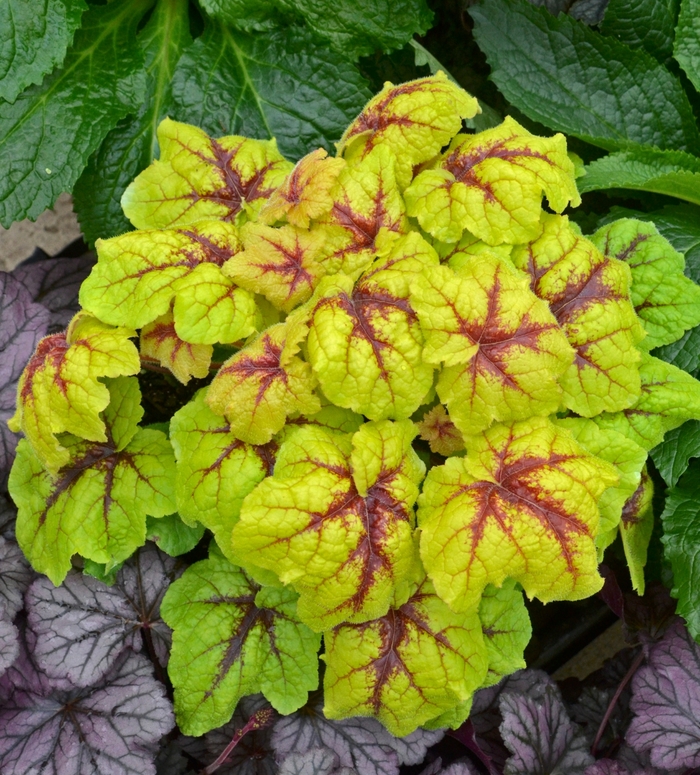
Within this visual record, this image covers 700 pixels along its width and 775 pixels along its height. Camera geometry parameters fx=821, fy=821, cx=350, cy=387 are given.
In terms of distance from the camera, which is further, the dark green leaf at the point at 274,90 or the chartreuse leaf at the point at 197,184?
the dark green leaf at the point at 274,90

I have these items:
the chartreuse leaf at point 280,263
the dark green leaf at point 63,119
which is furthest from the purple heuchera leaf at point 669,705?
the dark green leaf at point 63,119

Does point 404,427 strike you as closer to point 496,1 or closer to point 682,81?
point 496,1

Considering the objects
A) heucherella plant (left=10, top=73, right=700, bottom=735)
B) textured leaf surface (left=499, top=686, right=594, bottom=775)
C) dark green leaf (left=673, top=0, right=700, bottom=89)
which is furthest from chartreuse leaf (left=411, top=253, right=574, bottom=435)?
dark green leaf (left=673, top=0, right=700, bottom=89)

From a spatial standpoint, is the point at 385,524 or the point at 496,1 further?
the point at 496,1

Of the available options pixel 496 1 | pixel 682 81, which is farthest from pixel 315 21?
pixel 682 81

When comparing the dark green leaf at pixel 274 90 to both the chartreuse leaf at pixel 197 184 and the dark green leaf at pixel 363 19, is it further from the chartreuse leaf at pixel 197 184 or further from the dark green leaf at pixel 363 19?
the chartreuse leaf at pixel 197 184

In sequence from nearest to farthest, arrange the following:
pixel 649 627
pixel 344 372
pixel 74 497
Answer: pixel 344 372 → pixel 74 497 → pixel 649 627

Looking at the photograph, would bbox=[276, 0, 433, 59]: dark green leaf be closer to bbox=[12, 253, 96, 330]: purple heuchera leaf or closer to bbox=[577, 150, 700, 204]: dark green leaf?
bbox=[577, 150, 700, 204]: dark green leaf
